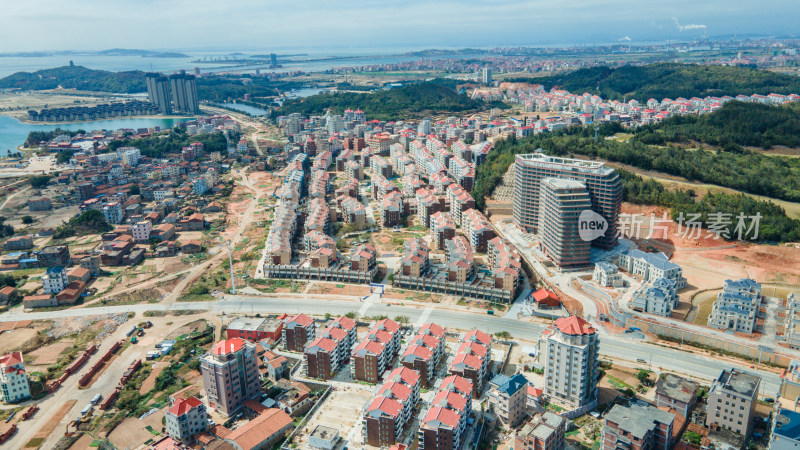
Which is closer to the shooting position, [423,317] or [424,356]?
[424,356]

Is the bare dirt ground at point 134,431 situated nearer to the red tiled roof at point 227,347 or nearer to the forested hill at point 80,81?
the red tiled roof at point 227,347

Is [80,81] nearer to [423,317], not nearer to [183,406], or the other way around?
[423,317]

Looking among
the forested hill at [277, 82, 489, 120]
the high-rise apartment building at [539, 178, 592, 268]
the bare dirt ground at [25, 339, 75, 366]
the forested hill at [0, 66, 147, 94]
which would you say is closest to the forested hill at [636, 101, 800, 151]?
the high-rise apartment building at [539, 178, 592, 268]

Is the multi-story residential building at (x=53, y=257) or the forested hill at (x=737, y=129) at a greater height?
the forested hill at (x=737, y=129)

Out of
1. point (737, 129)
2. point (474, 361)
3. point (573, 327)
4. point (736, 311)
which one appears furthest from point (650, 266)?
point (737, 129)

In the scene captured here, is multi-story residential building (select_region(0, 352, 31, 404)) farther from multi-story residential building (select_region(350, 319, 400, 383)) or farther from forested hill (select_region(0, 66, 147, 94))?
forested hill (select_region(0, 66, 147, 94))

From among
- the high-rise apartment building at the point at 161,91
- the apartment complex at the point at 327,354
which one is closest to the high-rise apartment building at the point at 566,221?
the apartment complex at the point at 327,354
